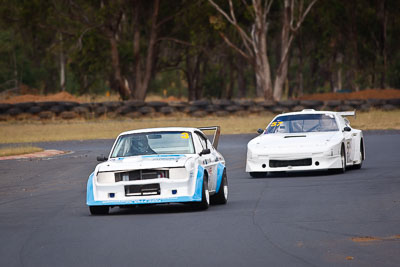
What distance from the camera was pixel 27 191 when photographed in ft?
55.2

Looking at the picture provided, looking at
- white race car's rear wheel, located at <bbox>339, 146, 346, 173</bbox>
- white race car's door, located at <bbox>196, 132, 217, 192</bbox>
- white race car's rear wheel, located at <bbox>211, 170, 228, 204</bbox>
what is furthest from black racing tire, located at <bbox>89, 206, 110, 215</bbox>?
white race car's rear wheel, located at <bbox>339, 146, 346, 173</bbox>

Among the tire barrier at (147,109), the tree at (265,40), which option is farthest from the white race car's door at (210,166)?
the tree at (265,40)

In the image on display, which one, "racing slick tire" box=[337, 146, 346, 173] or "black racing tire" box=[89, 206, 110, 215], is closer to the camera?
"black racing tire" box=[89, 206, 110, 215]

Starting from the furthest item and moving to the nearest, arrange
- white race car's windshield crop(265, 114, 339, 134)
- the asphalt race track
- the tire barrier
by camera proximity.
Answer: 1. the tire barrier
2. white race car's windshield crop(265, 114, 339, 134)
3. the asphalt race track

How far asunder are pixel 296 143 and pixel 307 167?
0.58 meters

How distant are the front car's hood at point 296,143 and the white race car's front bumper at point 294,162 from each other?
109 mm

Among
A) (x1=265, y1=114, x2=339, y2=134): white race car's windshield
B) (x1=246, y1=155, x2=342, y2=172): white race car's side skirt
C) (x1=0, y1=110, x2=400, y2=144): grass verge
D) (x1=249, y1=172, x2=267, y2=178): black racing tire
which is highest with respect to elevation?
(x1=265, y1=114, x2=339, y2=134): white race car's windshield

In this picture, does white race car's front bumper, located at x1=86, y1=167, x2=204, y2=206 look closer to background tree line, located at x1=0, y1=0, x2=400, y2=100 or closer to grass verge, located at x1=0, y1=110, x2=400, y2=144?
grass verge, located at x1=0, y1=110, x2=400, y2=144

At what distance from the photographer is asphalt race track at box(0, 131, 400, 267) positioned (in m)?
8.48

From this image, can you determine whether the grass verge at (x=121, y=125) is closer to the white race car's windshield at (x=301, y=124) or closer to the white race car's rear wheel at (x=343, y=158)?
the white race car's windshield at (x=301, y=124)

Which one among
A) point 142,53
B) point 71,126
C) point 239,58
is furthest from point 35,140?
point 239,58

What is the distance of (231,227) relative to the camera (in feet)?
34.8

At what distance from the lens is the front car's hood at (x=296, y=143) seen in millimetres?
17734

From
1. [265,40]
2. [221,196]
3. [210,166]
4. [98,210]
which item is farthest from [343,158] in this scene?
[265,40]
